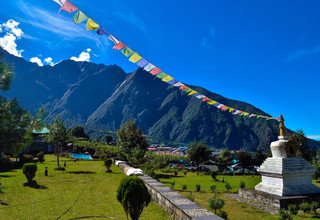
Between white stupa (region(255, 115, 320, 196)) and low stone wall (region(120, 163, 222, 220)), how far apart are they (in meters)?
11.2

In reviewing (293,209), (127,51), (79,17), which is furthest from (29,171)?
(293,209)

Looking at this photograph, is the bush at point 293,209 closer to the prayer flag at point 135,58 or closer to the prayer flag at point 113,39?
the prayer flag at point 135,58

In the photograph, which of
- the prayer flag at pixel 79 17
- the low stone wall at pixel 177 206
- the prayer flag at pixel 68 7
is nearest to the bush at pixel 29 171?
the low stone wall at pixel 177 206

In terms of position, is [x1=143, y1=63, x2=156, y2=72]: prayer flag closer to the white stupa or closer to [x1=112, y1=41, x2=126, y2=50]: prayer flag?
[x1=112, y1=41, x2=126, y2=50]: prayer flag

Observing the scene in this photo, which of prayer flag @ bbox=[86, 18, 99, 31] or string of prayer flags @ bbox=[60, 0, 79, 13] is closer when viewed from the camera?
string of prayer flags @ bbox=[60, 0, 79, 13]

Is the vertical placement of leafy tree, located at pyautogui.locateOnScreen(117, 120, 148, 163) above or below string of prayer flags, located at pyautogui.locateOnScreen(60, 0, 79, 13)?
below

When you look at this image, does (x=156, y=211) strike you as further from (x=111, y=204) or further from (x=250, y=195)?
(x=250, y=195)

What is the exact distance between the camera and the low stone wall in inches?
547

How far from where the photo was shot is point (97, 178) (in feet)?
116

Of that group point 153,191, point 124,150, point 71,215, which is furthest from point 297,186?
point 124,150

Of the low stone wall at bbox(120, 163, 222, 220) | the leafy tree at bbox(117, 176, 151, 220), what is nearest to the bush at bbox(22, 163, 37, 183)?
the low stone wall at bbox(120, 163, 222, 220)

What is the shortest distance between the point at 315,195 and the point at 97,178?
2108cm

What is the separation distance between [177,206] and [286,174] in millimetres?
15288

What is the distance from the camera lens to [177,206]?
52.3ft
